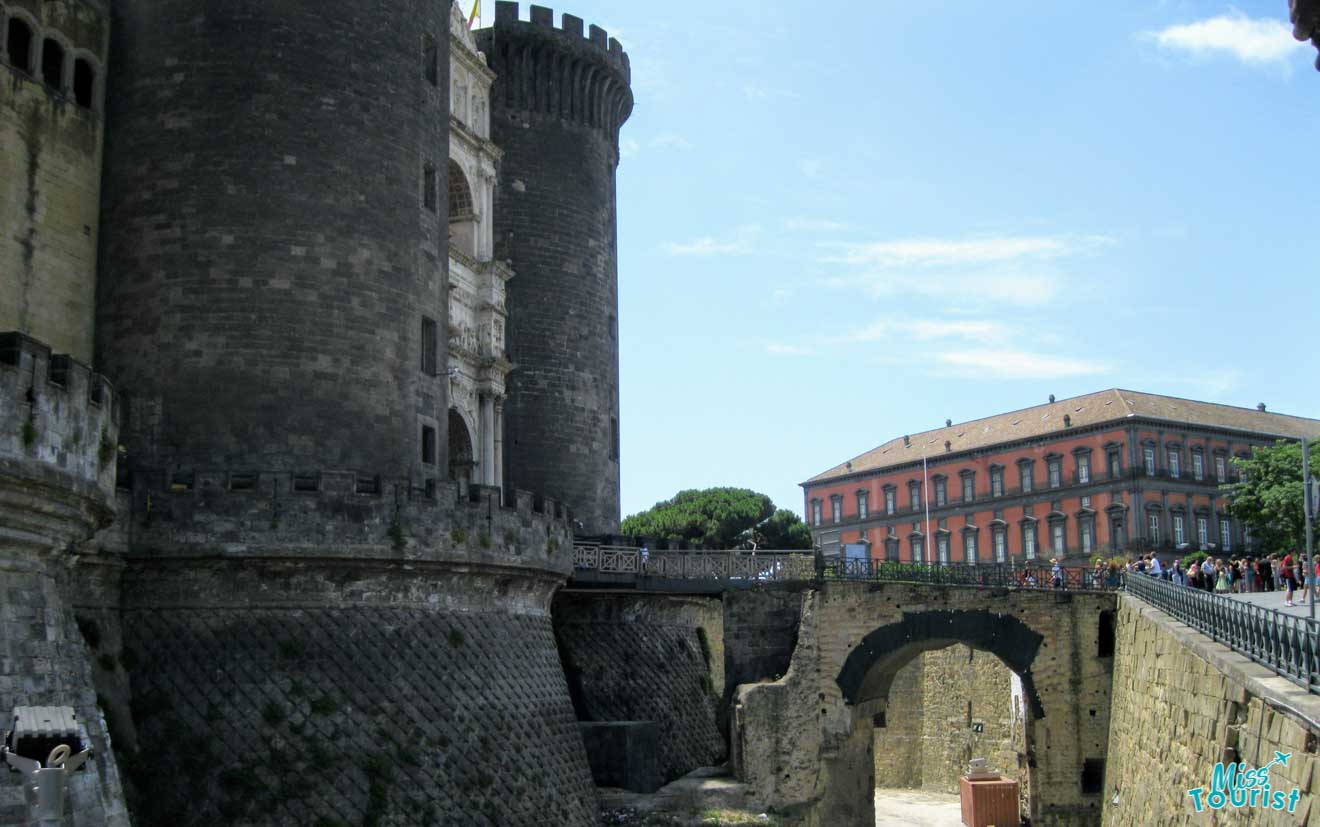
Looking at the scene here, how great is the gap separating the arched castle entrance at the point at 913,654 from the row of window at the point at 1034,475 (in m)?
48.2

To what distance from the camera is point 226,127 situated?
24.4 meters

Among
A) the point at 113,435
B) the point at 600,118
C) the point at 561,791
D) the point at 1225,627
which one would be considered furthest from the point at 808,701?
the point at 113,435

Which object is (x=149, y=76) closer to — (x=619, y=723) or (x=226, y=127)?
(x=226, y=127)

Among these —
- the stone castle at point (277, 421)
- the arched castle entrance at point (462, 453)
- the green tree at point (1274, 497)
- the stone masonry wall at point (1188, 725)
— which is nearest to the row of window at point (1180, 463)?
the green tree at point (1274, 497)

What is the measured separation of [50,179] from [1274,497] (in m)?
55.0

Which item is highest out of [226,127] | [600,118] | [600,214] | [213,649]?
[600,118]

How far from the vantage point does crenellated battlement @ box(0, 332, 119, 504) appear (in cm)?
1521

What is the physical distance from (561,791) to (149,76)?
1368 cm

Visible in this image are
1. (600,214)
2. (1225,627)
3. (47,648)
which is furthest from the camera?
(600,214)

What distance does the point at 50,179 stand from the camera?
23.5 meters

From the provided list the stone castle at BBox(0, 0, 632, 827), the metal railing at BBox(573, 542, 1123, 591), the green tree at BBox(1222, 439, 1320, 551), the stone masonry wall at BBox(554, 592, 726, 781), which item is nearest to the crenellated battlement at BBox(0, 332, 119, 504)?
the stone castle at BBox(0, 0, 632, 827)

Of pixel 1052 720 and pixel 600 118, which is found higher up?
pixel 600 118

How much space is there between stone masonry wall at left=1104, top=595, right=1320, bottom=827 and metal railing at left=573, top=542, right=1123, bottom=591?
92.5 inches

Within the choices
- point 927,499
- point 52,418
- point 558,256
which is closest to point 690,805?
point 558,256
